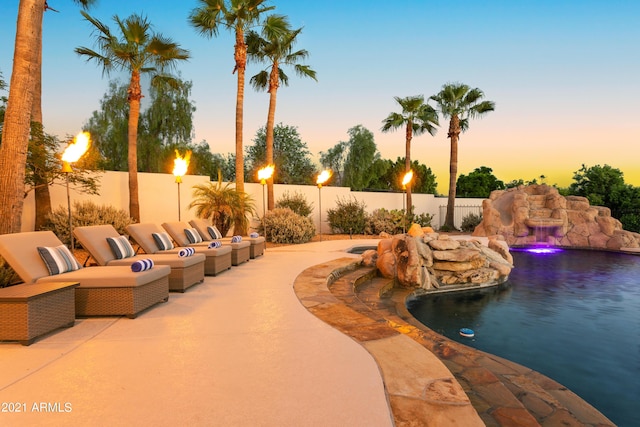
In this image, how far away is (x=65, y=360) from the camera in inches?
111

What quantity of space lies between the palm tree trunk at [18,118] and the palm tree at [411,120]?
1682cm

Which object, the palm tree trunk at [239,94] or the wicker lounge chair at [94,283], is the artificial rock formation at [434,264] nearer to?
the wicker lounge chair at [94,283]

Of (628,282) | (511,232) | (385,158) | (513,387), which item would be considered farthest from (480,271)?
(385,158)

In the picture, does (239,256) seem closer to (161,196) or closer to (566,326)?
(566,326)

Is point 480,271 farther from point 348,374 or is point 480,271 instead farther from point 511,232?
point 511,232

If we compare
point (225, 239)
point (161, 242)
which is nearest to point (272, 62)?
point (225, 239)

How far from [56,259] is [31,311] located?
110 cm

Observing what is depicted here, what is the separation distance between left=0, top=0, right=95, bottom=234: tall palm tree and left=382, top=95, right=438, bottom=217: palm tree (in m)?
16.8

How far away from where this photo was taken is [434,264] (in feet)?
26.6

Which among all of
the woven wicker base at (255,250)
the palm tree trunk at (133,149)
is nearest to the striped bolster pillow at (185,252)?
the woven wicker base at (255,250)

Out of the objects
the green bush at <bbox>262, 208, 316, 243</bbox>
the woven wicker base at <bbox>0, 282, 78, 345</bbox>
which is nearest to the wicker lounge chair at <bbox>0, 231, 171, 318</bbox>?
the woven wicker base at <bbox>0, 282, 78, 345</bbox>

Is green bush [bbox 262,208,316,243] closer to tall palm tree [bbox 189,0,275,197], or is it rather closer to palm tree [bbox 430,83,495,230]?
tall palm tree [bbox 189,0,275,197]

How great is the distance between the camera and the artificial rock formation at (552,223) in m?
16.3

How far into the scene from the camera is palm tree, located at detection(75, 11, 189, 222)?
37.4 ft
